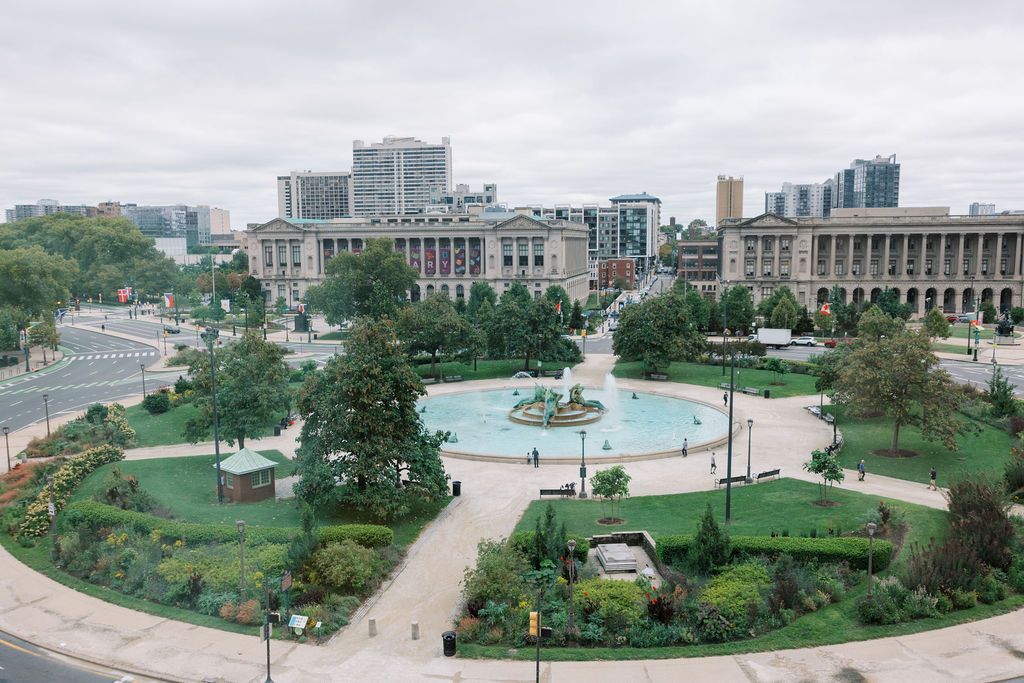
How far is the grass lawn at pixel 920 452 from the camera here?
4100cm

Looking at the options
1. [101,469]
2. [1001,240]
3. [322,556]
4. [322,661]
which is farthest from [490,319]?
[1001,240]

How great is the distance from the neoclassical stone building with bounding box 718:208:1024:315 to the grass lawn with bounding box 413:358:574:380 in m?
66.5

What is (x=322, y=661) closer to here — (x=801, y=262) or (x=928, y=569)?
(x=928, y=569)

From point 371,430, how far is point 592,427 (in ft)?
75.5

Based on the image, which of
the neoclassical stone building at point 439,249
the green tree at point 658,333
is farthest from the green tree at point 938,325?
the neoclassical stone building at point 439,249

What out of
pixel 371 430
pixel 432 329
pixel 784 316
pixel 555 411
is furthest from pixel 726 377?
pixel 371 430

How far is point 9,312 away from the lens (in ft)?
281

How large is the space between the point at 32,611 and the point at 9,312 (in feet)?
246

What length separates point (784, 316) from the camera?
328 feet

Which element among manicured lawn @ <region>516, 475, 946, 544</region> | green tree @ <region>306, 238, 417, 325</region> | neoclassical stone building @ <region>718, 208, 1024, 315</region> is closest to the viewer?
manicured lawn @ <region>516, 475, 946, 544</region>

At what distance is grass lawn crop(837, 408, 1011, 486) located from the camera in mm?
41000

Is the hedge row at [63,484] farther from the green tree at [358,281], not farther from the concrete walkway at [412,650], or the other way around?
the green tree at [358,281]

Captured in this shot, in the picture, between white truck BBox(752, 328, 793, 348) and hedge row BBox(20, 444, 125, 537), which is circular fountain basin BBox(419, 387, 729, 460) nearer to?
hedge row BBox(20, 444, 125, 537)

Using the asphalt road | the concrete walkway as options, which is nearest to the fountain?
the concrete walkway
